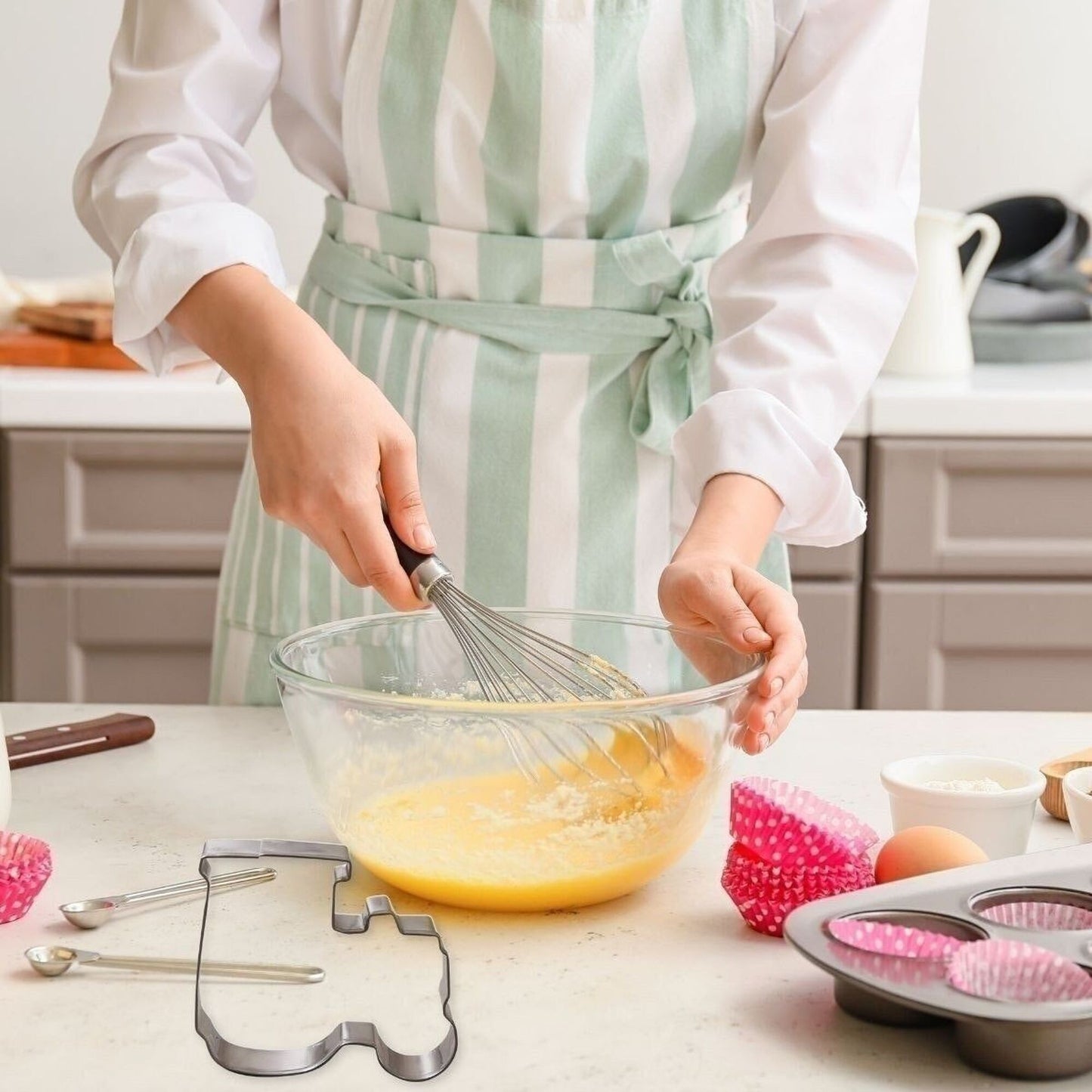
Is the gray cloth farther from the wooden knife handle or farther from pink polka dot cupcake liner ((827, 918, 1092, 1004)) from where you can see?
pink polka dot cupcake liner ((827, 918, 1092, 1004))

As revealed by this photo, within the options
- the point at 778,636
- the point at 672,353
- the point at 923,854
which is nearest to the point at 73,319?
the point at 672,353

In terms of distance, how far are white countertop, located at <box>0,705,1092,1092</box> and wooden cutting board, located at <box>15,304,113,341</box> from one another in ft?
3.51

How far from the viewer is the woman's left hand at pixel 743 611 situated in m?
0.65

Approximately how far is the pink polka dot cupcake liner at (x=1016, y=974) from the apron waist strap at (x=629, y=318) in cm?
53

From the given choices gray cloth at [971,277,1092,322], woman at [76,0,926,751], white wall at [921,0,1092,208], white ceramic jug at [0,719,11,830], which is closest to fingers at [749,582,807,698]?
woman at [76,0,926,751]

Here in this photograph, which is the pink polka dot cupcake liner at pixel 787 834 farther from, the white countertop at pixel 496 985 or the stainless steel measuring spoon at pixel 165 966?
the stainless steel measuring spoon at pixel 165 966

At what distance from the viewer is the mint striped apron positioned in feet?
3.08

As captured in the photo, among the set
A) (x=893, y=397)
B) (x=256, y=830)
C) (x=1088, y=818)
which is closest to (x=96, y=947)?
(x=256, y=830)

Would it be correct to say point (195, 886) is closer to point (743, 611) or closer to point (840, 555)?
point (743, 611)

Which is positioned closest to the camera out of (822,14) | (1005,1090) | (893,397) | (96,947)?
(1005,1090)

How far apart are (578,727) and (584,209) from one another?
18.3 inches

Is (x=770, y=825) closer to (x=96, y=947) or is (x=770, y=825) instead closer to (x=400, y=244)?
(x=96, y=947)

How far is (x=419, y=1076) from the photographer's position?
1.59 ft

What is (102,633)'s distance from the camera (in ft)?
5.71
